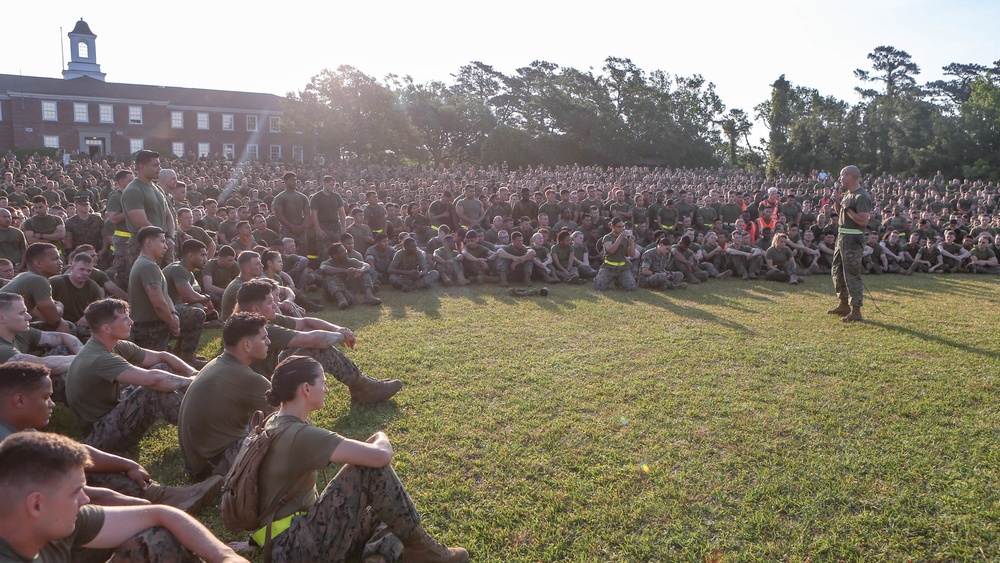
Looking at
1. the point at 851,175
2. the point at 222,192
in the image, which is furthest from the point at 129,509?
the point at 222,192

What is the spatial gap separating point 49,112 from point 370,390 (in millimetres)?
55853

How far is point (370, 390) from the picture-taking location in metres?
5.80

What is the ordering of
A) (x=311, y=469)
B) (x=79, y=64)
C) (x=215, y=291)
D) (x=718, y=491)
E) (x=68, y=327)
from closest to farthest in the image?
(x=311, y=469) → (x=718, y=491) → (x=68, y=327) → (x=215, y=291) → (x=79, y=64)

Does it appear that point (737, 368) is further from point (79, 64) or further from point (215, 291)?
point (79, 64)

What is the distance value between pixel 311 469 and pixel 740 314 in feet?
27.7

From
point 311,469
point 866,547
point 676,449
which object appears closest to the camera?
point 311,469

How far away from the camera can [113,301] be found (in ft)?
15.0

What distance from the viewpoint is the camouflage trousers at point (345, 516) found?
3.21 m

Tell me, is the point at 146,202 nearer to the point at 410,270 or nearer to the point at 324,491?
Answer: the point at 410,270

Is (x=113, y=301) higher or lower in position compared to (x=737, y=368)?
higher

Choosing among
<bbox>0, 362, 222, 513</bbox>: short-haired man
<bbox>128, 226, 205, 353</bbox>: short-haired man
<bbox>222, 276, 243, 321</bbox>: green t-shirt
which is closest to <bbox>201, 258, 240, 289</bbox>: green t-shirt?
<bbox>128, 226, 205, 353</bbox>: short-haired man

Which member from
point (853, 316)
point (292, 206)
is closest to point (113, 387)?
point (292, 206)

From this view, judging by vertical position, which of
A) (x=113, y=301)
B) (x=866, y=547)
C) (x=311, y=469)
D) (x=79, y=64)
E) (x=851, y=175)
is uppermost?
(x=79, y=64)

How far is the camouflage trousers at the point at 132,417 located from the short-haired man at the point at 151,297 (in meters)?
1.74
